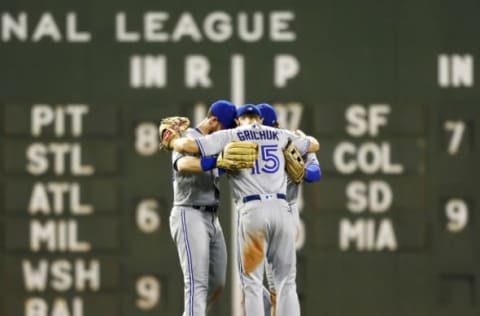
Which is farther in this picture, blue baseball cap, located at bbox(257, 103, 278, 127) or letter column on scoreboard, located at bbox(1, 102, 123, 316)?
letter column on scoreboard, located at bbox(1, 102, 123, 316)

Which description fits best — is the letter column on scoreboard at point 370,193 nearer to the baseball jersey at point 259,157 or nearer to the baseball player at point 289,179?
the baseball player at point 289,179

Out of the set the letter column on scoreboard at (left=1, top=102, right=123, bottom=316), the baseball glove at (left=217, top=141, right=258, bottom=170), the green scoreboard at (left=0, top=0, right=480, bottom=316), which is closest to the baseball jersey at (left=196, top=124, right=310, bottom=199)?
the baseball glove at (left=217, top=141, right=258, bottom=170)

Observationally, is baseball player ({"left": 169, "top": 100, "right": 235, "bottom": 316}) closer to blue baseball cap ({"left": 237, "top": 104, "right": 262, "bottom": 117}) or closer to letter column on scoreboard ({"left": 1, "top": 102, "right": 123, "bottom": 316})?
blue baseball cap ({"left": 237, "top": 104, "right": 262, "bottom": 117})

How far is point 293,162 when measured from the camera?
6.32 m

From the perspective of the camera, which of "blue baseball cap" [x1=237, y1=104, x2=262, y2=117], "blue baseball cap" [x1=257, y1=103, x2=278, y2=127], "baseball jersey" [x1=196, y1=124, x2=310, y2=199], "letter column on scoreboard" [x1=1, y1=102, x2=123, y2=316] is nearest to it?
"baseball jersey" [x1=196, y1=124, x2=310, y2=199]

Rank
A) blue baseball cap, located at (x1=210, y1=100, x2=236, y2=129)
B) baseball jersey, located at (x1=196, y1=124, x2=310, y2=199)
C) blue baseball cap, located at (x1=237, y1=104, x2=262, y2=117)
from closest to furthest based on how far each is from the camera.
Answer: baseball jersey, located at (x1=196, y1=124, x2=310, y2=199) → blue baseball cap, located at (x1=237, y1=104, x2=262, y2=117) → blue baseball cap, located at (x1=210, y1=100, x2=236, y2=129)

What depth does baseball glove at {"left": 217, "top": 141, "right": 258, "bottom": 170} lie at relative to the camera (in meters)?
6.06

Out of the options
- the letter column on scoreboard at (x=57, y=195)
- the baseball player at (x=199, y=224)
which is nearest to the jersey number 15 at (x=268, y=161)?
the baseball player at (x=199, y=224)

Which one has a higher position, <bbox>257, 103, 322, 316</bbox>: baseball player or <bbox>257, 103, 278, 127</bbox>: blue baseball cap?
<bbox>257, 103, 278, 127</bbox>: blue baseball cap

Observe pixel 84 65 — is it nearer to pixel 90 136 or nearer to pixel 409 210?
pixel 90 136

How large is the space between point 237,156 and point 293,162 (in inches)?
14.5

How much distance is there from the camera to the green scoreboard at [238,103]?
8.19m

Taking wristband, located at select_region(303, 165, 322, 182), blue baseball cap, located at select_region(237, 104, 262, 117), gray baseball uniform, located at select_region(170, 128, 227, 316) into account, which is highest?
blue baseball cap, located at select_region(237, 104, 262, 117)

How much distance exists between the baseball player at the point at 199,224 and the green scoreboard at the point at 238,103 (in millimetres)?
1603
